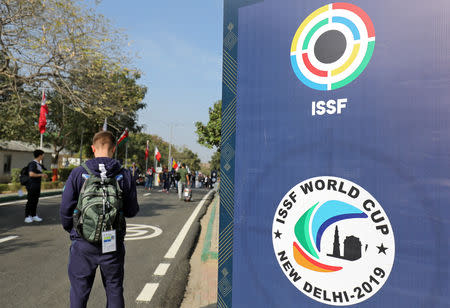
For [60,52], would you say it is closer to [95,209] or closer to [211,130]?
[95,209]

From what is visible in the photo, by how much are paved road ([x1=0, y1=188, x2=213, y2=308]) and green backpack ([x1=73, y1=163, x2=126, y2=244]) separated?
4.91 feet

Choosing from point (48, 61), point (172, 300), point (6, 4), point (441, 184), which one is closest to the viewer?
point (441, 184)

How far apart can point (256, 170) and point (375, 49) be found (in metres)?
0.94

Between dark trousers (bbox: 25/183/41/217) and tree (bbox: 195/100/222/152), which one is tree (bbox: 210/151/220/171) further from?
dark trousers (bbox: 25/183/41/217)

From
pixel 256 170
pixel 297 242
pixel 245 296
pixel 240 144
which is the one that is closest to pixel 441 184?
pixel 297 242

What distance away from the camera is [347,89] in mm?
1853

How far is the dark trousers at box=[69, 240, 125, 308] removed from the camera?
2842 mm

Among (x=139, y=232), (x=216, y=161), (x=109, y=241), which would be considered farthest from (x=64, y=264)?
(x=216, y=161)

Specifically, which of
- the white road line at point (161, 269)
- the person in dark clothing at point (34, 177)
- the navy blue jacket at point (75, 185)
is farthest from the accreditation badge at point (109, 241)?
the person in dark clothing at point (34, 177)

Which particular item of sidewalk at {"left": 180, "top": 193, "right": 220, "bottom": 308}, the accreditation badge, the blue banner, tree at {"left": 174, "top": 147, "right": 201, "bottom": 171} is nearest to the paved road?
sidewalk at {"left": 180, "top": 193, "right": 220, "bottom": 308}

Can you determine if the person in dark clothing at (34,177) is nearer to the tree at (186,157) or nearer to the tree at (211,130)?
the tree at (211,130)

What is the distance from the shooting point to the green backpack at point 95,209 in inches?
110

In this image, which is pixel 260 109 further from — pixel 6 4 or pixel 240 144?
pixel 6 4

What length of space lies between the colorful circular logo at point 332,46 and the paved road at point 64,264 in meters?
3.17
